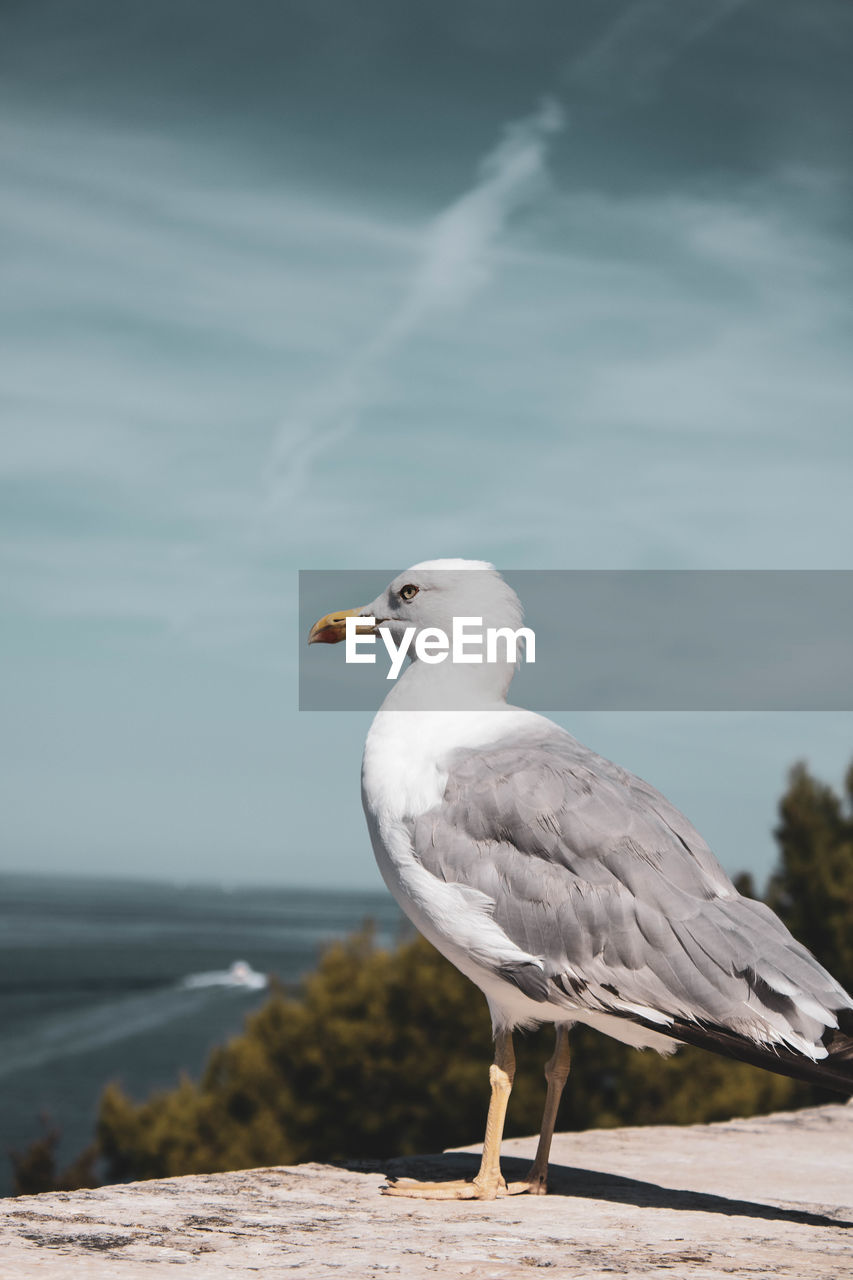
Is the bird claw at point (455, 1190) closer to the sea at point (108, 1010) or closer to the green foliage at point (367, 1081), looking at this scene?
the green foliage at point (367, 1081)

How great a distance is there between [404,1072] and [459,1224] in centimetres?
1969

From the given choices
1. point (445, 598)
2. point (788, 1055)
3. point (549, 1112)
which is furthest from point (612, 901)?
point (445, 598)

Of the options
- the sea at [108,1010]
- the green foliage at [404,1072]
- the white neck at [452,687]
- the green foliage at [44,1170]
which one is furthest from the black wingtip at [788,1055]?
the green foliage at [44,1170]

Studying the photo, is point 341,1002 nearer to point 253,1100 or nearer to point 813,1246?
point 253,1100

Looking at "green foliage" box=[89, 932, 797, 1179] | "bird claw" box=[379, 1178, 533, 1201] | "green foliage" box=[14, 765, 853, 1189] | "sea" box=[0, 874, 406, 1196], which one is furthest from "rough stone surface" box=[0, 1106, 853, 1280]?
"sea" box=[0, 874, 406, 1196]

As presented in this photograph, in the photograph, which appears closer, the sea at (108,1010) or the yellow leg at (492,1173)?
the yellow leg at (492,1173)

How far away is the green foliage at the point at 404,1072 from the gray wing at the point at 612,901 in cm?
1666

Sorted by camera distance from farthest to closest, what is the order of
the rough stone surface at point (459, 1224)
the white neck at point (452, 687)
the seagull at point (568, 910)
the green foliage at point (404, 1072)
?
the green foliage at point (404, 1072) → the white neck at point (452, 687) → the seagull at point (568, 910) → the rough stone surface at point (459, 1224)

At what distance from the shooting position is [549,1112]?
202 inches

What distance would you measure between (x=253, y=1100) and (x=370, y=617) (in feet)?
65.2

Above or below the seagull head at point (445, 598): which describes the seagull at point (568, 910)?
below

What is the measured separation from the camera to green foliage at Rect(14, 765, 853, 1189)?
20.9m

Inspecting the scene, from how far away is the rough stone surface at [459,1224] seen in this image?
368 centimetres

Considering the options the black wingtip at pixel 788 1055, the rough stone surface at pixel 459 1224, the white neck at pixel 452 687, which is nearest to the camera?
the rough stone surface at pixel 459 1224
